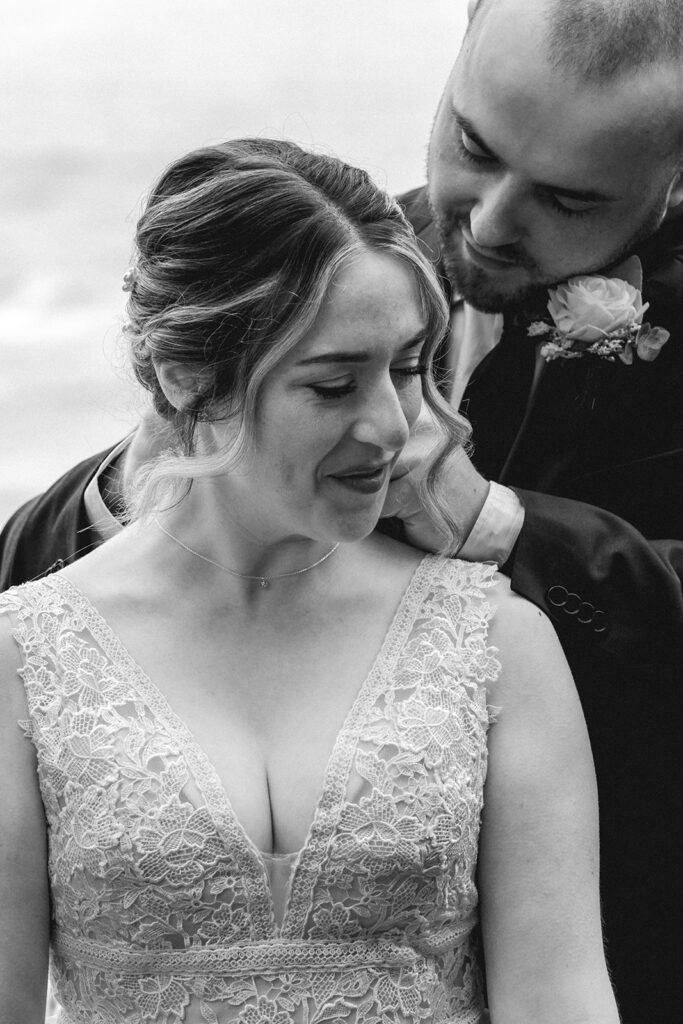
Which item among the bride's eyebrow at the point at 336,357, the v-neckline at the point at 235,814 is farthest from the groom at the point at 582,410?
the v-neckline at the point at 235,814

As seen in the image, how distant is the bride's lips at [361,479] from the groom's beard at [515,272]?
0.68 meters

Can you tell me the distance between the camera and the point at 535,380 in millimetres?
2799

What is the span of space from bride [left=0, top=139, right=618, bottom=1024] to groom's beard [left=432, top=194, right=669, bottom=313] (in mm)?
523

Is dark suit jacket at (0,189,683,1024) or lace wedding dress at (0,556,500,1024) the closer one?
lace wedding dress at (0,556,500,1024)

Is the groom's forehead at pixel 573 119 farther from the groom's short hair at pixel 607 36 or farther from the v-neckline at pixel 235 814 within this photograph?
the v-neckline at pixel 235 814

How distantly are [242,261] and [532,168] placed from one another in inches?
30.1

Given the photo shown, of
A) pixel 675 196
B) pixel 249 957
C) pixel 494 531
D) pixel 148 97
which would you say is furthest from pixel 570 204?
pixel 148 97

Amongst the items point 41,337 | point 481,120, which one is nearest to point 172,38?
point 41,337

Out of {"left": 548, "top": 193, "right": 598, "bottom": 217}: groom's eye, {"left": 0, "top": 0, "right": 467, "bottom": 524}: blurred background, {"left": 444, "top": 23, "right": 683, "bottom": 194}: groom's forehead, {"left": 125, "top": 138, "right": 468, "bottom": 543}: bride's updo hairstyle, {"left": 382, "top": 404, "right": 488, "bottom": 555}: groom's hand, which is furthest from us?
{"left": 0, "top": 0, "right": 467, "bottom": 524}: blurred background

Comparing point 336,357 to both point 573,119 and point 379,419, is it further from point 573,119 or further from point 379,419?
point 573,119

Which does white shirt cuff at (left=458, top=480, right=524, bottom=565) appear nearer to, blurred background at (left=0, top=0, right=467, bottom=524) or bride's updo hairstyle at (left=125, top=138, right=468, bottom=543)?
bride's updo hairstyle at (left=125, top=138, right=468, bottom=543)

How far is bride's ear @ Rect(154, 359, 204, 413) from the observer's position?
2.24 meters

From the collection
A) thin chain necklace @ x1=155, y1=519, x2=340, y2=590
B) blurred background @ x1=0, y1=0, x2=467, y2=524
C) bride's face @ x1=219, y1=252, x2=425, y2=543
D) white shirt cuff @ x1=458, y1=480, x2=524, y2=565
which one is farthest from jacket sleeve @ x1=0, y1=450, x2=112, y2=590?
blurred background @ x1=0, y1=0, x2=467, y2=524

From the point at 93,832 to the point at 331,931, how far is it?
1.32ft
